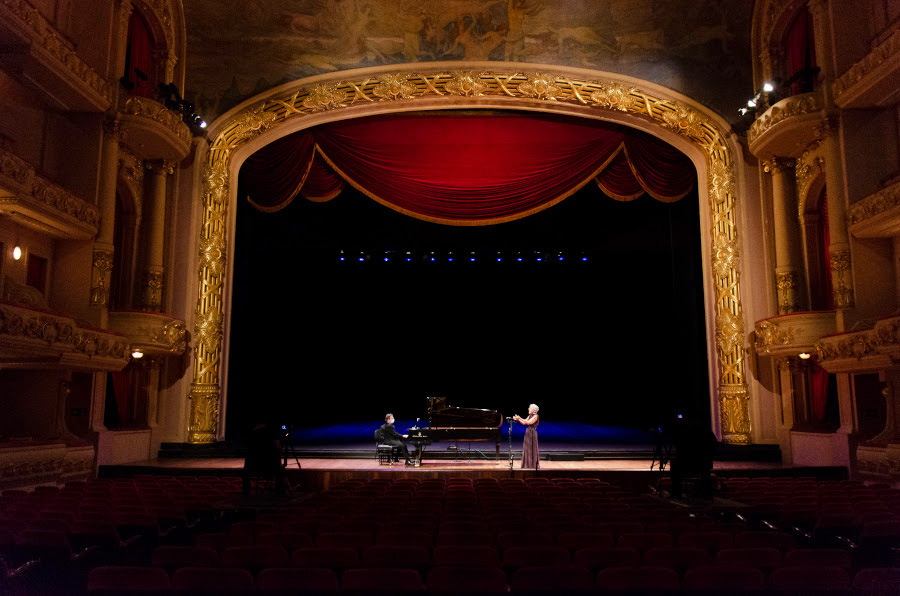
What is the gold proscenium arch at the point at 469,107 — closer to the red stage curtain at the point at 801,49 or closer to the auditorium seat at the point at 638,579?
the red stage curtain at the point at 801,49

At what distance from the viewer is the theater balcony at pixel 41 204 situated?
29.8 feet

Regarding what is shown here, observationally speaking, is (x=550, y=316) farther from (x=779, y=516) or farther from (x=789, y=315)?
(x=779, y=516)

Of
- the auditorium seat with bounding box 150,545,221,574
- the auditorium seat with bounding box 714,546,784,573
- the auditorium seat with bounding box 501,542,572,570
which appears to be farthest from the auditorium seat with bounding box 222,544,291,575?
the auditorium seat with bounding box 714,546,784,573

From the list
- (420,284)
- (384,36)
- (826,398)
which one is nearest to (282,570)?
(826,398)

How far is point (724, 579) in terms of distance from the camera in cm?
322

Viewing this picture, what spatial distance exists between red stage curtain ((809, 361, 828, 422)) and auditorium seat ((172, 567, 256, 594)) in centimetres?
1200

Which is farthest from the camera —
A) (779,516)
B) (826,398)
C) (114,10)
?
(826,398)

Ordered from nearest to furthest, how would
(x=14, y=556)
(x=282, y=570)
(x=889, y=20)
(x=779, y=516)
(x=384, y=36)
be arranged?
1. (x=282, y=570)
2. (x=14, y=556)
3. (x=779, y=516)
4. (x=889, y=20)
5. (x=384, y=36)

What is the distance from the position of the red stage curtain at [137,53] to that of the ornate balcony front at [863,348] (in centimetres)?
1244

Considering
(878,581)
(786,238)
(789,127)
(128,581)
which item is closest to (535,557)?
(878,581)

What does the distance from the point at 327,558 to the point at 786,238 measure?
38.9ft

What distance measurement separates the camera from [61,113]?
448 inches

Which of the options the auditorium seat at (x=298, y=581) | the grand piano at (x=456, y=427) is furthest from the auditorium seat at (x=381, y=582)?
the grand piano at (x=456, y=427)

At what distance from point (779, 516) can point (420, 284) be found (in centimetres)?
1622
